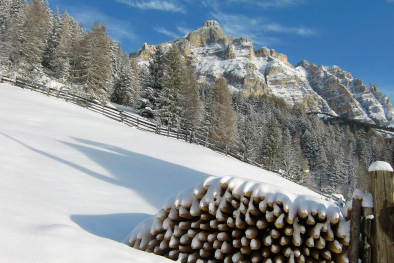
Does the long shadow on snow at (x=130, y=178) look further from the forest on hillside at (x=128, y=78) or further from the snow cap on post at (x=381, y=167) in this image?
the forest on hillside at (x=128, y=78)

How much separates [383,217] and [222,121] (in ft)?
93.2

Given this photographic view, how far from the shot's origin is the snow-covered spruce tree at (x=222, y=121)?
98.9ft

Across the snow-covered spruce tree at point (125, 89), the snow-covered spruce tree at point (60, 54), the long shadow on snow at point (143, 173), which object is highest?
the snow-covered spruce tree at point (60, 54)

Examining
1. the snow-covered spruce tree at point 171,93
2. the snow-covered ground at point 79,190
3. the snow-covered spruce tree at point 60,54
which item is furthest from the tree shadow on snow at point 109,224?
the snow-covered spruce tree at point 60,54

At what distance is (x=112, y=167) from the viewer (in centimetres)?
869

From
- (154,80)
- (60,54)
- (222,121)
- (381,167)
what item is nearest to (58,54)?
(60,54)

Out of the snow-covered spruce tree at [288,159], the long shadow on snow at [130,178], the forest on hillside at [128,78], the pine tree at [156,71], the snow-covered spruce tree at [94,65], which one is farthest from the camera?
the snow-covered spruce tree at [288,159]

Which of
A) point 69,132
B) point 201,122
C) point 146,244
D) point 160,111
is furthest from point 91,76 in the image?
point 146,244

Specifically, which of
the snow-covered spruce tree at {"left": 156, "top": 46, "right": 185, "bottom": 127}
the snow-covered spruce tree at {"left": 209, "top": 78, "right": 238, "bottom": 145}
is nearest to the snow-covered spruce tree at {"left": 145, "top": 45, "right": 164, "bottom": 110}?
the snow-covered spruce tree at {"left": 156, "top": 46, "right": 185, "bottom": 127}

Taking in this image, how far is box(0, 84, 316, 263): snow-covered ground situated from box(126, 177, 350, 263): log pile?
411mm

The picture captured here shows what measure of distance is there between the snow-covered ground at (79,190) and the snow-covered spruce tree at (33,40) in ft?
86.0

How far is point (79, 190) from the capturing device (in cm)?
542

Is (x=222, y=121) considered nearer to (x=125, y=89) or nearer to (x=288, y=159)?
(x=125, y=89)

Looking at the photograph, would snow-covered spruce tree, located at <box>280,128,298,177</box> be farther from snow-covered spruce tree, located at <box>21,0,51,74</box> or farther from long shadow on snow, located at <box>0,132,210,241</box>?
snow-covered spruce tree, located at <box>21,0,51,74</box>
